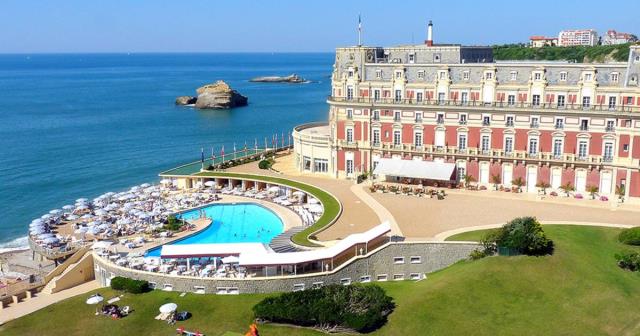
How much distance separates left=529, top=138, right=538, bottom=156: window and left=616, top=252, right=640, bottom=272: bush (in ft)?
63.2

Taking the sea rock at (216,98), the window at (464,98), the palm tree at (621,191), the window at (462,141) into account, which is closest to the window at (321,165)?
the window at (462,141)

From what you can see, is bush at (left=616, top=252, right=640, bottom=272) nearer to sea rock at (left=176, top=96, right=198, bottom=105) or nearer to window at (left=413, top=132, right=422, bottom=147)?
window at (left=413, top=132, right=422, bottom=147)

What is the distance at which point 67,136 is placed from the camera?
11600 centimetres

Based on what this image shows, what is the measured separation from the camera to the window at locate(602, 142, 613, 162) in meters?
55.9

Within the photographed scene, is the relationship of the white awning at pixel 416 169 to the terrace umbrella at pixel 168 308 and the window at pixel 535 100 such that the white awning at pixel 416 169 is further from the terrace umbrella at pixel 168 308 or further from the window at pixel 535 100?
the terrace umbrella at pixel 168 308

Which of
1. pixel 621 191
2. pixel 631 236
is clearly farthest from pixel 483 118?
pixel 631 236

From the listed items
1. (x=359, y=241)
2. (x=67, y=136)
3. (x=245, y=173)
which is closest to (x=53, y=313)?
(x=359, y=241)

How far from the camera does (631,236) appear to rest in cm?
4406

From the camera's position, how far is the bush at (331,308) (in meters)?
34.8

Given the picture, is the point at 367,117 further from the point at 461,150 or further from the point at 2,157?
the point at 2,157

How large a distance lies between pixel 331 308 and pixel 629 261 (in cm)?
2207

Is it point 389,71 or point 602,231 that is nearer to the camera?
point 602,231

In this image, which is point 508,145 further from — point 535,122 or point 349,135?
point 349,135

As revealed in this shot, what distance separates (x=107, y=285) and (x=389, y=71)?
37.5 meters
